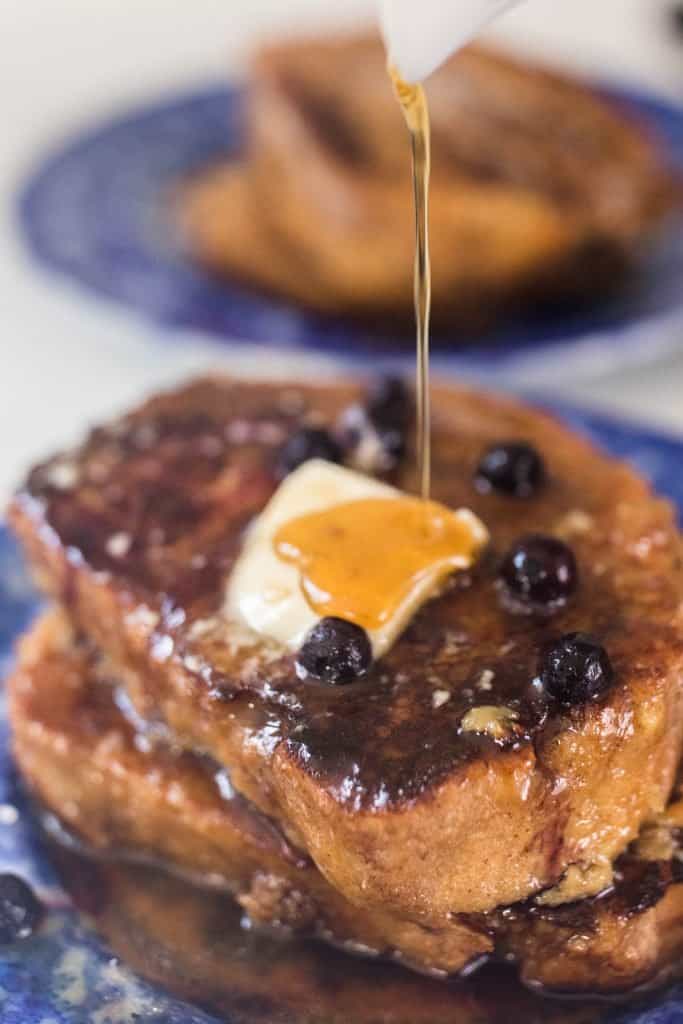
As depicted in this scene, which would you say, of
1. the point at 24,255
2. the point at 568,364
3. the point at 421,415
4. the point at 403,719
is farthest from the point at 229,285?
the point at 403,719

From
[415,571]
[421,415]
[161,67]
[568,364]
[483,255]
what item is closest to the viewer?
[415,571]

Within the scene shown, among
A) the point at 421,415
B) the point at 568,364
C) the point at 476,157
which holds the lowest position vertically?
the point at 421,415

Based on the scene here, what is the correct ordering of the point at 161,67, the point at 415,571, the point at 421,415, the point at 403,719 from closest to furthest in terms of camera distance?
the point at 403,719
the point at 415,571
the point at 421,415
the point at 161,67

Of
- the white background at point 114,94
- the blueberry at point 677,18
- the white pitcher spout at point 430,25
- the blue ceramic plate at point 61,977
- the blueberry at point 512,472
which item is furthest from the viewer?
the blueberry at point 677,18

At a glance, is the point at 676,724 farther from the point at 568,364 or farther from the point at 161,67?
the point at 161,67

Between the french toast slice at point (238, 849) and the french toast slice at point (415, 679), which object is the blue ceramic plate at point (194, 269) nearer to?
the french toast slice at point (415, 679)

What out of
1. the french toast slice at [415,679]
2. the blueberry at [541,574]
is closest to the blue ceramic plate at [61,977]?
the french toast slice at [415,679]

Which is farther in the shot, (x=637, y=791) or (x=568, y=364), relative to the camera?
(x=568, y=364)
